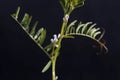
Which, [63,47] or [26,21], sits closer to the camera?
[26,21]

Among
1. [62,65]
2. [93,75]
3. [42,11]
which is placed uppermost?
[42,11]

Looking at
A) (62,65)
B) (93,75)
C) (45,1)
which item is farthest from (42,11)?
(93,75)

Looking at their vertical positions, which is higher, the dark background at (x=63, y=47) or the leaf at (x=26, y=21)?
the leaf at (x=26, y=21)

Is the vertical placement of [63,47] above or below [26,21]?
below

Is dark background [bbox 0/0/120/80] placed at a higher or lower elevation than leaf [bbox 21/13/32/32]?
lower

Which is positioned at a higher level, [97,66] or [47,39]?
[47,39]

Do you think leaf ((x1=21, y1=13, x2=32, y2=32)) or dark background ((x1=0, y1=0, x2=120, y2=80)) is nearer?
leaf ((x1=21, y1=13, x2=32, y2=32))

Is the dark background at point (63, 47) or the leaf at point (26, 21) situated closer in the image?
the leaf at point (26, 21)

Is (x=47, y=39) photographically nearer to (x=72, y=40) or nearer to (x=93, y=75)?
(x=72, y=40)
